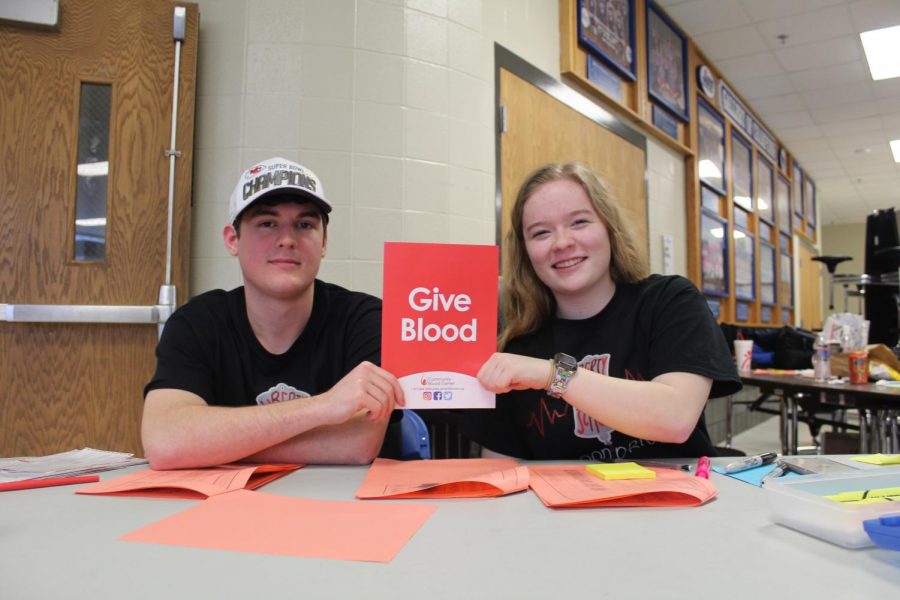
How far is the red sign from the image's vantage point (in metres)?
0.94

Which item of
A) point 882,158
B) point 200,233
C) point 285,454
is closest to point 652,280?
point 285,454

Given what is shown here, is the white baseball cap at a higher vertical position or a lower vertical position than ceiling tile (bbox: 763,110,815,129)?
lower

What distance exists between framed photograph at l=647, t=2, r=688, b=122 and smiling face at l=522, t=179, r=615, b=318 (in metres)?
3.26

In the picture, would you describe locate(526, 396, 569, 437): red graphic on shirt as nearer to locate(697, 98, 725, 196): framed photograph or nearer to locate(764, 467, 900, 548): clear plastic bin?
locate(764, 467, 900, 548): clear plastic bin

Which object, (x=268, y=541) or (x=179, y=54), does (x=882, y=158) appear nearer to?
(x=179, y=54)

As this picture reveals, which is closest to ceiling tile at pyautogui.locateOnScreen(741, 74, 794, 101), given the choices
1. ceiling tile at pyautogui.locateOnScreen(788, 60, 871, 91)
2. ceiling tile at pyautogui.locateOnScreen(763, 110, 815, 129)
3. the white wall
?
ceiling tile at pyautogui.locateOnScreen(788, 60, 871, 91)

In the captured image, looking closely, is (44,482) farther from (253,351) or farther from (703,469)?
(703,469)

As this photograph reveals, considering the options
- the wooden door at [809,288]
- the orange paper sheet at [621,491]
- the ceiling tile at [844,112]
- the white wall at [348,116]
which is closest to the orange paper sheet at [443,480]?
the orange paper sheet at [621,491]

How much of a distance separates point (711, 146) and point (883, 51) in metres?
1.59

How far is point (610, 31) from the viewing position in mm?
3566

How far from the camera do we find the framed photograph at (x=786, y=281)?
24.0ft

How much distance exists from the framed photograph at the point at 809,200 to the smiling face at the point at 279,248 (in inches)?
375

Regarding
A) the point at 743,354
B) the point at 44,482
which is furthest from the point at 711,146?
the point at 44,482

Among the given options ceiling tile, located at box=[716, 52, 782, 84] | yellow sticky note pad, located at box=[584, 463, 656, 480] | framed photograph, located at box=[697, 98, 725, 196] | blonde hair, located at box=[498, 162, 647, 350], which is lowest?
yellow sticky note pad, located at box=[584, 463, 656, 480]
